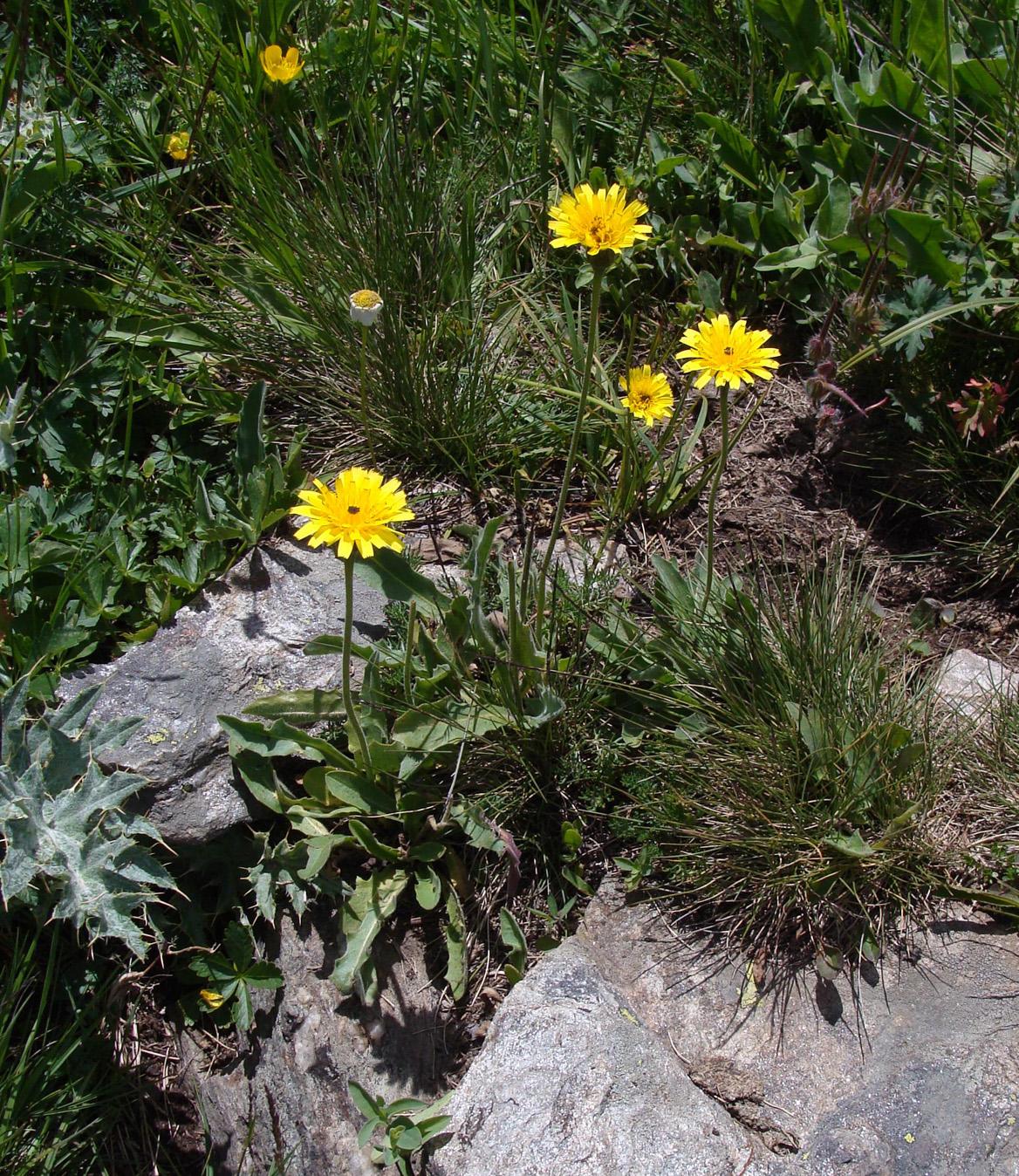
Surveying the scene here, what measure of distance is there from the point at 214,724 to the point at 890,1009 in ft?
4.65

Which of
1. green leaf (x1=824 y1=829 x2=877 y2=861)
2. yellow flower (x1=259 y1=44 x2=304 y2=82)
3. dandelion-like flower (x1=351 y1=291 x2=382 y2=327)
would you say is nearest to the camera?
green leaf (x1=824 y1=829 x2=877 y2=861)

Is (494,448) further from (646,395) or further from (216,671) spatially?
(216,671)

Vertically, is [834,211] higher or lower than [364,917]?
higher

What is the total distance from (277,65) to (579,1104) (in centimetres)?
257

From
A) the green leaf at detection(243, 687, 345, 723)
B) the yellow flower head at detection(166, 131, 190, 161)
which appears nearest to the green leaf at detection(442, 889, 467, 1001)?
the green leaf at detection(243, 687, 345, 723)

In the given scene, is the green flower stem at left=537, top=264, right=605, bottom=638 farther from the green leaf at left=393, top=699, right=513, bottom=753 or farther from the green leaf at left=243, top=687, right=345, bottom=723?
the green leaf at left=243, top=687, right=345, bottom=723

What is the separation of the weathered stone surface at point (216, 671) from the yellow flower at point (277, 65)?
128 cm

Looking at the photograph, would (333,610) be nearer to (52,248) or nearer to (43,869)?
(43,869)

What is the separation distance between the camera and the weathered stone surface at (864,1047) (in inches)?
64.3

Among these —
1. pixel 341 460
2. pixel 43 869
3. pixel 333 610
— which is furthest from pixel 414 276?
pixel 43 869

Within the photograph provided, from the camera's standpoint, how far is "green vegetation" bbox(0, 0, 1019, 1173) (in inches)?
76.6

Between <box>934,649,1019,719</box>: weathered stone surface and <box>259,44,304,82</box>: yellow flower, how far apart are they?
2.23m

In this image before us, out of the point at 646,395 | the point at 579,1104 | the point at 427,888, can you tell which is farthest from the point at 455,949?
the point at 646,395

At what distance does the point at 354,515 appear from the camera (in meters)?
1.59
